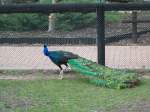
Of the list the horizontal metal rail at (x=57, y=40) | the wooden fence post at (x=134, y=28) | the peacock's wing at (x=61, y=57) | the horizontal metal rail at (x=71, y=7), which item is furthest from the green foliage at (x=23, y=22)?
the peacock's wing at (x=61, y=57)

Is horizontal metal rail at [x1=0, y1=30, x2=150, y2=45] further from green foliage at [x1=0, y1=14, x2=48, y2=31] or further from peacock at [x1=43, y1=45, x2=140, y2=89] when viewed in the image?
peacock at [x1=43, y1=45, x2=140, y2=89]

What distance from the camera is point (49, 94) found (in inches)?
367

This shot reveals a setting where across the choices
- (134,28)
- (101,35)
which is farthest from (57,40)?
(134,28)

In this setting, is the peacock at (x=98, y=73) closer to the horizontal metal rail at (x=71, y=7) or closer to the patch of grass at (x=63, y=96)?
the patch of grass at (x=63, y=96)

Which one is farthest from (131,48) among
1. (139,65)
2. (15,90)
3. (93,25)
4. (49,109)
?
(49,109)

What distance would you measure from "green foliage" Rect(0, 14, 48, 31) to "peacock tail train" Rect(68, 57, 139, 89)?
4476 millimetres

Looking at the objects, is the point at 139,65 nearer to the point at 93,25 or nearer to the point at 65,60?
the point at 65,60

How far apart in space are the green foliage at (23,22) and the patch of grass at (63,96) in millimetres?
4328

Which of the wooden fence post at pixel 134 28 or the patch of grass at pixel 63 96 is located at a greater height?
the wooden fence post at pixel 134 28

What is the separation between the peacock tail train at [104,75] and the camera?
9.66 m

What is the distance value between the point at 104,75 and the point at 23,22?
6.13 metres

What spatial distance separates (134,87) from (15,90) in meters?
2.10

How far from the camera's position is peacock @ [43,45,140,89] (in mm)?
9680

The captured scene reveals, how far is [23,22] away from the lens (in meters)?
15.5
